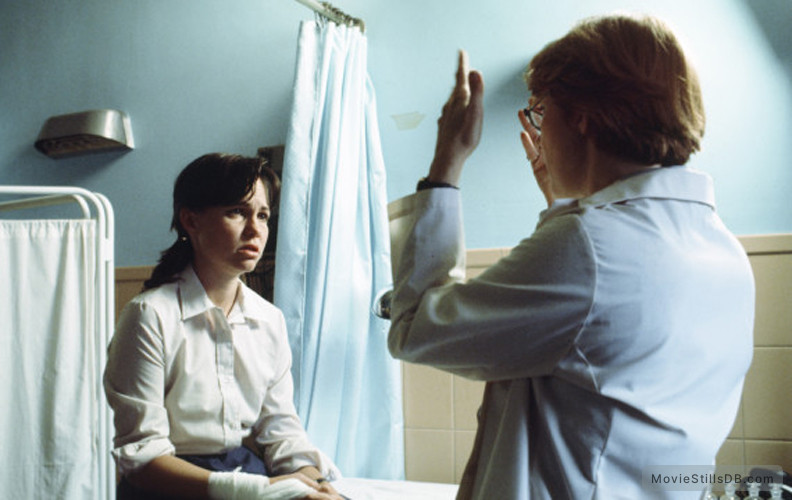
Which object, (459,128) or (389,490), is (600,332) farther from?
(389,490)

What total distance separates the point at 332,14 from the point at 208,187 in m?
0.77

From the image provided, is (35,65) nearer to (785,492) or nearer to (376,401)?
(376,401)

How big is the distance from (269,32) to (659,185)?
1.77 metres

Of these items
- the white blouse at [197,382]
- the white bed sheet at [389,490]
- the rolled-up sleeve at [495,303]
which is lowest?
the white bed sheet at [389,490]

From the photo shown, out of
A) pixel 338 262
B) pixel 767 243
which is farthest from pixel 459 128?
pixel 767 243

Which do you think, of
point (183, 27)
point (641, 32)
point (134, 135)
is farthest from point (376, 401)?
point (183, 27)

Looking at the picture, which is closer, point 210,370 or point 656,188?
point 656,188

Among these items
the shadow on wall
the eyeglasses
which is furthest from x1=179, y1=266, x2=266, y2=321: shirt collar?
the shadow on wall

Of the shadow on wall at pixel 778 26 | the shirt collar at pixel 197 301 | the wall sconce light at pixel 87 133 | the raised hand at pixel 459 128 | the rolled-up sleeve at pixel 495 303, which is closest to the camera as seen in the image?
the rolled-up sleeve at pixel 495 303

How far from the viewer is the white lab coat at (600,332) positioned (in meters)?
0.60

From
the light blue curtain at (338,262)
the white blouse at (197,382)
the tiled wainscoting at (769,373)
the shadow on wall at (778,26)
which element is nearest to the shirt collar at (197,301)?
the white blouse at (197,382)

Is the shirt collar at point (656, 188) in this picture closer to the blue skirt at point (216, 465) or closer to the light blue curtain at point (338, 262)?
the blue skirt at point (216, 465)

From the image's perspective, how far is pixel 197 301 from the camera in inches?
50.1

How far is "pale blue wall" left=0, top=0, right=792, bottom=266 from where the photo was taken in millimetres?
1558
